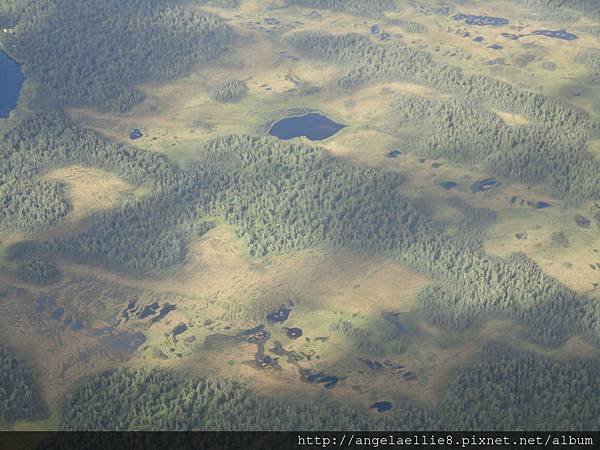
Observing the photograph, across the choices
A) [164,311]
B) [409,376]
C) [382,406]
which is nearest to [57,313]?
[164,311]

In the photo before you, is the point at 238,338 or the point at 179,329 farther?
the point at 179,329

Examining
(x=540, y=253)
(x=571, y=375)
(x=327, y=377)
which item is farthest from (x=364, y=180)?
(x=571, y=375)

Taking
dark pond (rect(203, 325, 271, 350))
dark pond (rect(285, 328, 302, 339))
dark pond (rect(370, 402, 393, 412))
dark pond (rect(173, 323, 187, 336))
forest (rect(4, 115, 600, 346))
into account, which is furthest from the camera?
forest (rect(4, 115, 600, 346))

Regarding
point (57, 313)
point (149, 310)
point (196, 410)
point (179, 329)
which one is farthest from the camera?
point (149, 310)

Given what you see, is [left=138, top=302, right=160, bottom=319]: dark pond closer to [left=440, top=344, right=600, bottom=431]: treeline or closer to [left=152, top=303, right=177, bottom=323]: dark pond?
[left=152, top=303, right=177, bottom=323]: dark pond

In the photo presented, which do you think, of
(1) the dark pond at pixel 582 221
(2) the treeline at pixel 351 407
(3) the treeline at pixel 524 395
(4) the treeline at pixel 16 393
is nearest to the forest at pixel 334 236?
Answer: (3) the treeline at pixel 524 395

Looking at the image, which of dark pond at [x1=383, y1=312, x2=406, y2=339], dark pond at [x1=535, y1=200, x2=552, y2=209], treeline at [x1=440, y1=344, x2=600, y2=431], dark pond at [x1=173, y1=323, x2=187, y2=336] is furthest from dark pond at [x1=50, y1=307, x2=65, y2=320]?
dark pond at [x1=535, y1=200, x2=552, y2=209]

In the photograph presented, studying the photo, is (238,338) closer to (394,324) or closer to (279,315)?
(279,315)
